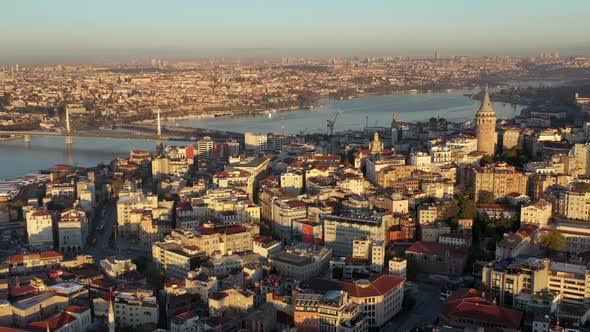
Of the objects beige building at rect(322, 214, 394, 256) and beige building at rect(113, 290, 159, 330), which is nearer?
beige building at rect(113, 290, 159, 330)

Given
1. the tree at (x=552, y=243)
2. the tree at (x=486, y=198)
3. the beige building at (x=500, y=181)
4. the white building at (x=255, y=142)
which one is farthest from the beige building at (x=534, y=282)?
the white building at (x=255, y=142)

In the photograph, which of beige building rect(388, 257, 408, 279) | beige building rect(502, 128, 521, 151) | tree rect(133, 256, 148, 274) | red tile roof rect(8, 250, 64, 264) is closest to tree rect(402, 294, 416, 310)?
beige building rect(388, 257, 408, 279)

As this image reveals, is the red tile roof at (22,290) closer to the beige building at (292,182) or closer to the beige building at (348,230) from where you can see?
the beige building at (348,230)

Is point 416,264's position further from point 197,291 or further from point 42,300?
point 42,300

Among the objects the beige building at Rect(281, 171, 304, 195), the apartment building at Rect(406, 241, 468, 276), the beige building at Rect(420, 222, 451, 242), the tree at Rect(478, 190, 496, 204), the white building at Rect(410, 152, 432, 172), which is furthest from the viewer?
the white building at Rect(410, 152, 432, 172)

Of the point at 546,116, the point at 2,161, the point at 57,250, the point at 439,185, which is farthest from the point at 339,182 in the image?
Answer: the point at 2,161

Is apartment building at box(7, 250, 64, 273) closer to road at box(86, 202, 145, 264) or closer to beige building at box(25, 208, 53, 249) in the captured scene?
road at box(86, 202, 145, 264)
